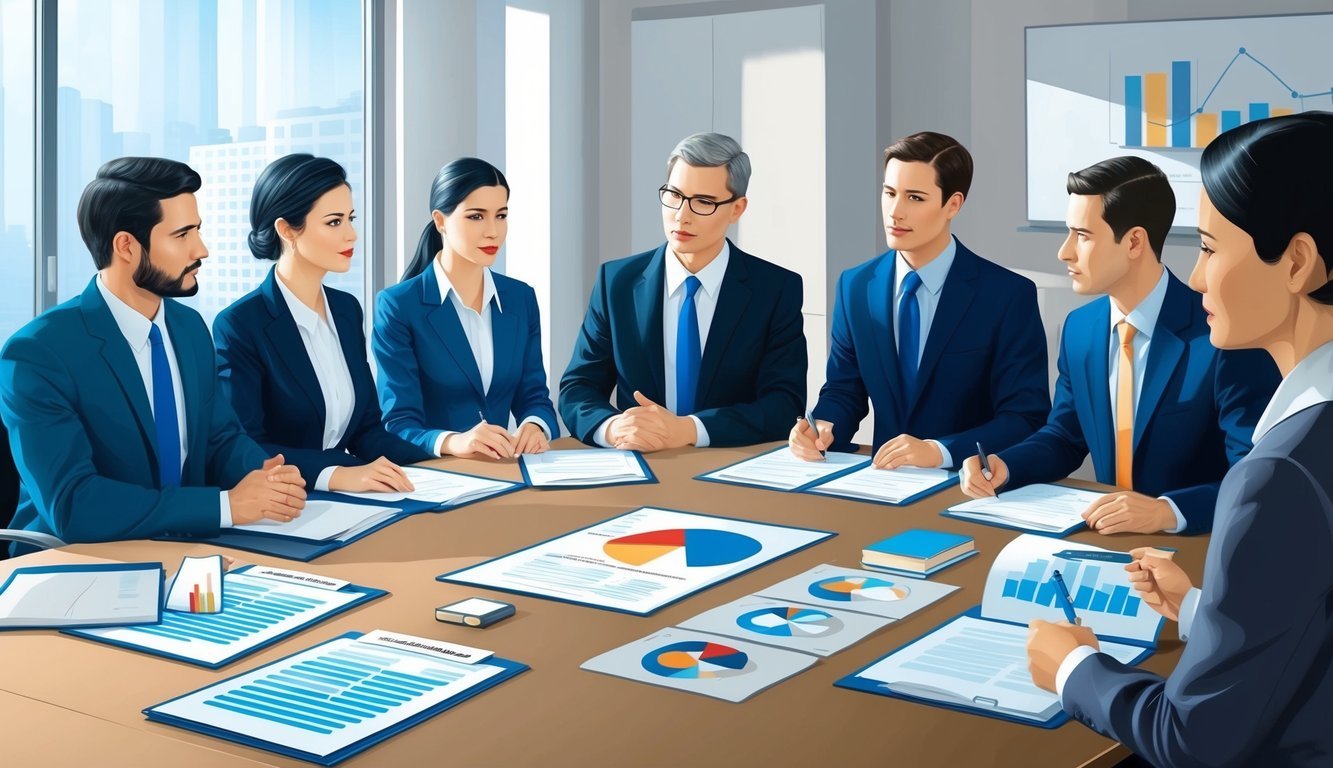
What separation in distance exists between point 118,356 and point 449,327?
125cm

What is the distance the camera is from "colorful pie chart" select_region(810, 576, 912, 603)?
2412 mm

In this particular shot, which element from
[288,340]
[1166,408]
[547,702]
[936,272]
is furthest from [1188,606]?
[288,340]

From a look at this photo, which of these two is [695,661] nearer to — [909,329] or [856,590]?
[856,590]

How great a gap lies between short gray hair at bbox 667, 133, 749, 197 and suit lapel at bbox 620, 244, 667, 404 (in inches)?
12.8

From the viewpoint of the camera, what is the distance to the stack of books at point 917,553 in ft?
8.45

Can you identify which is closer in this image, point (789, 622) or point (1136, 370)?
Result: point (789, 622)

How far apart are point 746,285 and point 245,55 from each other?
325cm

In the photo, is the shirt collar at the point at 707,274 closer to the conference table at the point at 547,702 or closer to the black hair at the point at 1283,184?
the conference table at the point at 547,702

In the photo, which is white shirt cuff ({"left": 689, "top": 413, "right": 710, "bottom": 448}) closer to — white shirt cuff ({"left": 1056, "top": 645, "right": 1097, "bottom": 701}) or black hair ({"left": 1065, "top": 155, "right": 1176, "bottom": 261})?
black hair ({"left": 1065, "top": 155, "right": 1176, "bottom": 261})

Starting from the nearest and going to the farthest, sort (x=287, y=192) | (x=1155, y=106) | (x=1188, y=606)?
(x=1188, y=606) → (x=287, y=192) → (x=1155, y=106)

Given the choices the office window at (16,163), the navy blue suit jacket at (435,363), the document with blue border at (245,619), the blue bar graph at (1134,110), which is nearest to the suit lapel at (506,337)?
the navy blue suit jacket at (435,363)

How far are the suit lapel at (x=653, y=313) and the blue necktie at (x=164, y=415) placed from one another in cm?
148

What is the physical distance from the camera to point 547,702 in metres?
1.95

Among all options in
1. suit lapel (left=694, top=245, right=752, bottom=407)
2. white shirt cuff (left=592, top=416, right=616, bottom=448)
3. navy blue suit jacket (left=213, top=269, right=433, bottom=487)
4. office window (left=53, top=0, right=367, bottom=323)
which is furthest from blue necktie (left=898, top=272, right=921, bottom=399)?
office window (left=53, top=0, right=367, bottom=323)
